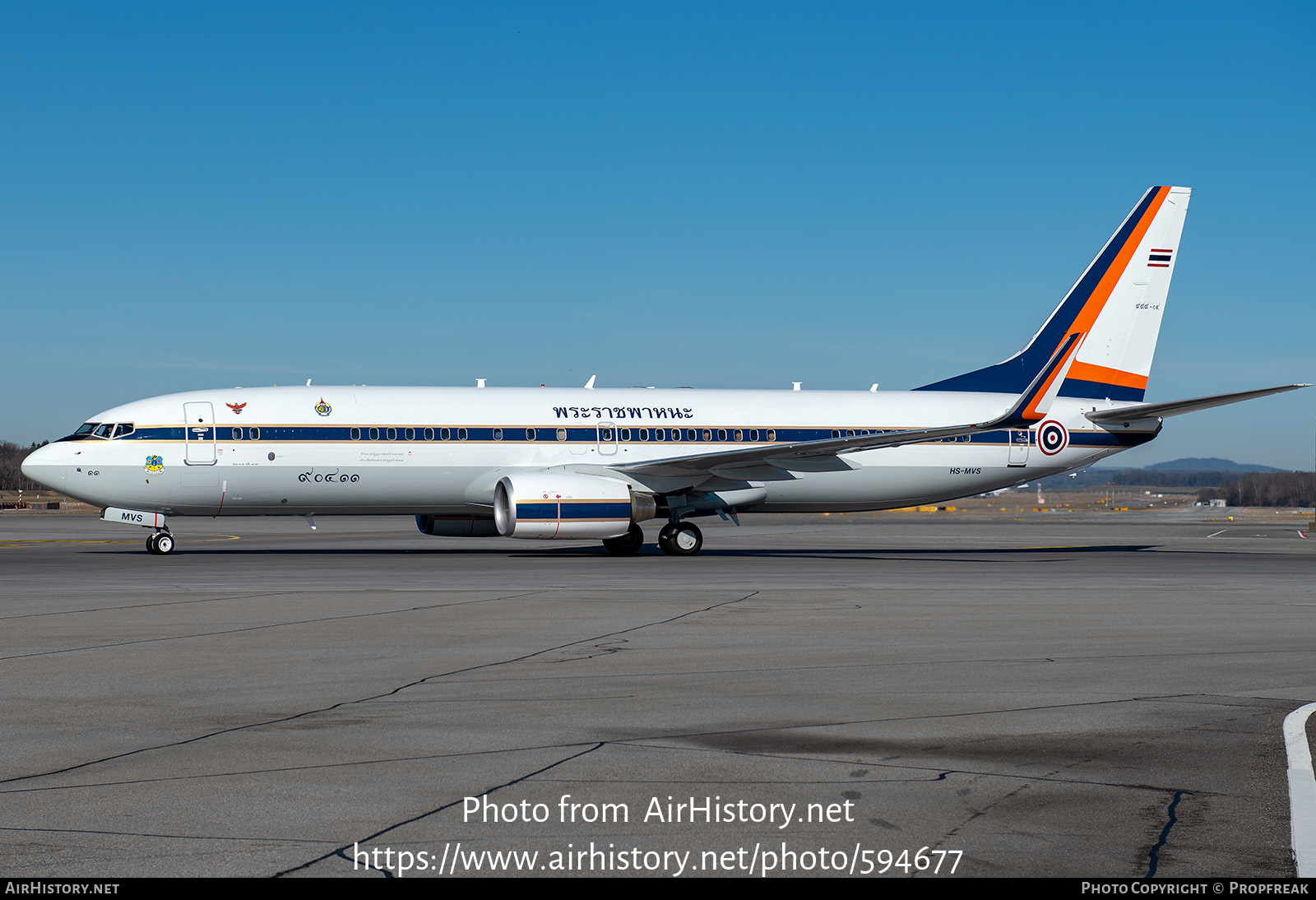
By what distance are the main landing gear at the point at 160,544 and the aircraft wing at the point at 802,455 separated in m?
10.8

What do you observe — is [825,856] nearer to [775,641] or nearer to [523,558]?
[775,641]

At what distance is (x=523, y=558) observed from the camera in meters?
27.5

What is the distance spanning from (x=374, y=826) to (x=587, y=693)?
3.85 meters

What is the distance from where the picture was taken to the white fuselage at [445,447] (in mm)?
28391

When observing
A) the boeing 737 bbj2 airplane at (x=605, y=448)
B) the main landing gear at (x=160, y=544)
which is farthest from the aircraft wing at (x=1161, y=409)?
the main landing gear at (x=160, y=544)

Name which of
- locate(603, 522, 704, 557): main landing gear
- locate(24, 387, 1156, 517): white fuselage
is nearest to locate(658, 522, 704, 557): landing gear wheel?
Answer: locate(603, 522, 704, 557): main landing gear

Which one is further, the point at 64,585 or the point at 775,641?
the point at 64,585

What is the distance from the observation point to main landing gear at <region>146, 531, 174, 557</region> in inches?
1131

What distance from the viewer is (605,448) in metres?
30.5

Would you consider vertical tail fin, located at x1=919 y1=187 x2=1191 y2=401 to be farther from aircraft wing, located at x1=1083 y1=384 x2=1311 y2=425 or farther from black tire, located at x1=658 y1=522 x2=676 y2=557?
black tire, located at x1=658 y1=522 x2=676 y2=557

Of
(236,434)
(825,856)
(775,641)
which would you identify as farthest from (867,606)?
(236,434)

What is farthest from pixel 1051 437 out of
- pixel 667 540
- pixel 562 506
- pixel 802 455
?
pixel 562 506

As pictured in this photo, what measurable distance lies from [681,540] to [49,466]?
14.9 m

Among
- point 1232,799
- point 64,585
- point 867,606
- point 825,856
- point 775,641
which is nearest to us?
point 825,856
